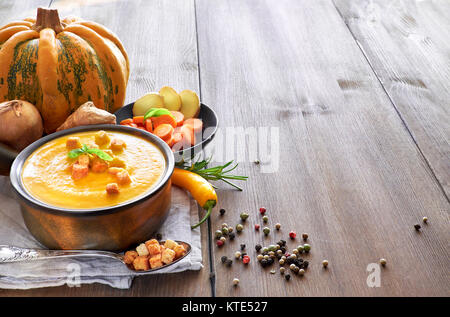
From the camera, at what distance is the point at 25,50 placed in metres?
1.67

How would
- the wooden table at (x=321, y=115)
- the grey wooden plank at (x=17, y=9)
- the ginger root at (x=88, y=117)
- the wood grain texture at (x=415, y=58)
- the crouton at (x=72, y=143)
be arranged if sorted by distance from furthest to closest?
the grey wooden plank at (x=17, y=9) < the wood grain texture at (x=415, y=58) < the ginger root at (x=88, y=117) < the crouton at (x=72, y=143) < the wooden table at (x=321, y=115)

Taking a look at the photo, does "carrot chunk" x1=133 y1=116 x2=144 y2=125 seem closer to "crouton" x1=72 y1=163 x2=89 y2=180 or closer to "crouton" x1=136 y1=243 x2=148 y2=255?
"crouton" x1=72 y1=163 x2=89 y2=180

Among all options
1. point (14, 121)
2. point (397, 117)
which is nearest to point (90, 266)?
point (14, 121)

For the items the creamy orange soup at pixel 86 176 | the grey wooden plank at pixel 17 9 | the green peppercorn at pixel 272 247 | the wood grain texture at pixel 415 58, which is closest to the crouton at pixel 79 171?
the creamy orange soup at pixel 86 176

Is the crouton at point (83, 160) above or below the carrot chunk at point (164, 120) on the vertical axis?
above

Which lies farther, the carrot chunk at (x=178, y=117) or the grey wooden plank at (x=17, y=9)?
the grey wooden plank at (x=17, y=9)

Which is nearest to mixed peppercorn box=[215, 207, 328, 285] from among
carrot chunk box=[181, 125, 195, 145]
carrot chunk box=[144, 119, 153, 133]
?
carrot chunk box=[181, 125, 195, 145]

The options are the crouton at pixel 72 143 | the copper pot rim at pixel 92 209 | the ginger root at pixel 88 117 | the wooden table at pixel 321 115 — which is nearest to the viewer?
the copper pot rim at pixel 92 209

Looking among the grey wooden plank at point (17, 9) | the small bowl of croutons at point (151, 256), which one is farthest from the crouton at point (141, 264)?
the grey wooden plank at point (17, 9)

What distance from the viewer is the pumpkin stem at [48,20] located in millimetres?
1736

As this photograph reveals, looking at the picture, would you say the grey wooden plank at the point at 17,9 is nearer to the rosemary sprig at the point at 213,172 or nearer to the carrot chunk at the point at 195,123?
the carrot chunk at the point at 195,123

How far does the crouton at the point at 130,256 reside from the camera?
1287mm

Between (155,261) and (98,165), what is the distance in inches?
11.4

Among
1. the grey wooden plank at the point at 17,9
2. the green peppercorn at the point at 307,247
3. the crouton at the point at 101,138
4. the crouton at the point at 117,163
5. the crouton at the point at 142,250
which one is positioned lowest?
the grey wooden plank at the point at 17,9
